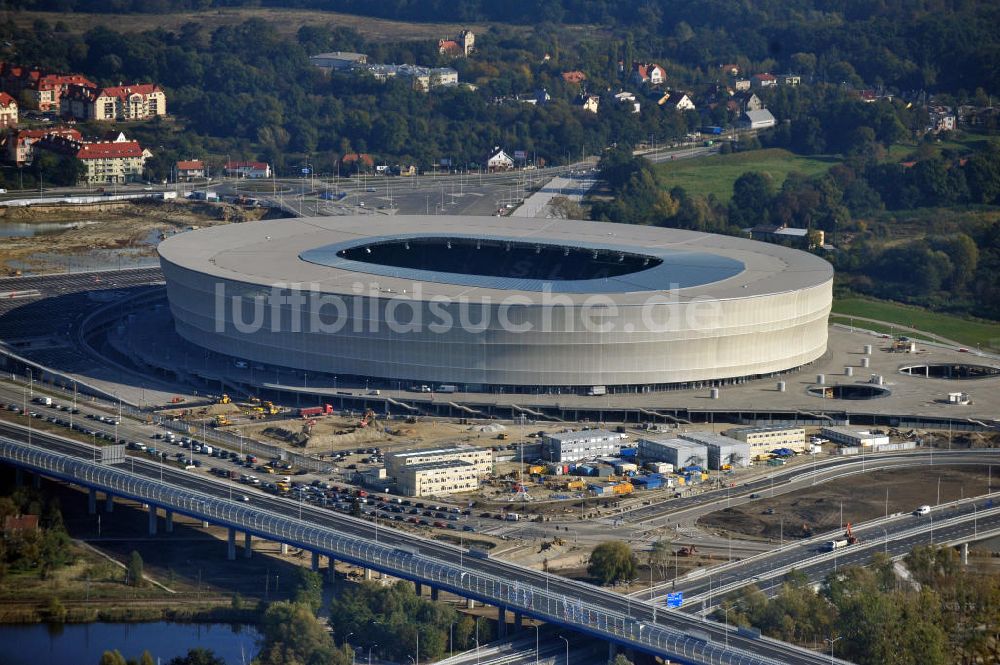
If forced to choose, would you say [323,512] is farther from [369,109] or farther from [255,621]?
[369,109]

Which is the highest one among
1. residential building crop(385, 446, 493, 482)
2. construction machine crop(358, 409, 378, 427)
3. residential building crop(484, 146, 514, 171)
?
residential building crop(484, 146, 514, 171)

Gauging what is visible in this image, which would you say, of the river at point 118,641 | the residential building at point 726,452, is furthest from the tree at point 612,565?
the residential building at point 726,452

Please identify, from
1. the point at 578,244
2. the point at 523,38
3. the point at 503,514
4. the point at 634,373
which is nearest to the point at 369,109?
the point at 523,38

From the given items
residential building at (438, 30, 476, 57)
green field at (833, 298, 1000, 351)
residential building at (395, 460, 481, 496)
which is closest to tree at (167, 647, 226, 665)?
residential building at (395, 460, 481, 496)

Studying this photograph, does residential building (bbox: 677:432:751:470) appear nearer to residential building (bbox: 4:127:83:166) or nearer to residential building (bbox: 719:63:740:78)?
residential building (bbox: 4:127:83:166)

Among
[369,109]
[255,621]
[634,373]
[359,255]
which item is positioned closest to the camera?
[255,621]

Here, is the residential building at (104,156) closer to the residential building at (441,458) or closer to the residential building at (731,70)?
the residential building at (731,70)
